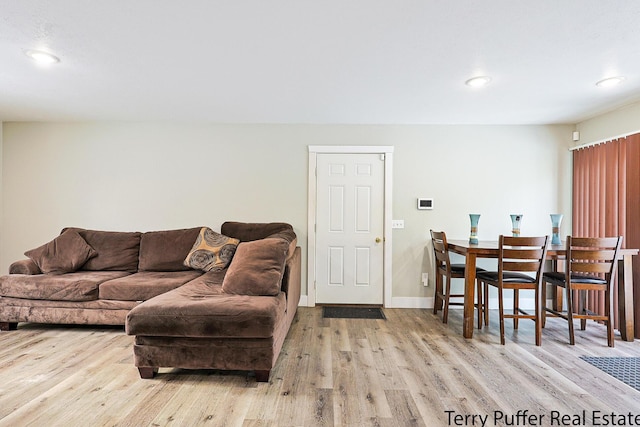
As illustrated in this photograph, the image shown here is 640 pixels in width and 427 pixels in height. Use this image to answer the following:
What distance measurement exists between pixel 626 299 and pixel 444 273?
A: 1.61m

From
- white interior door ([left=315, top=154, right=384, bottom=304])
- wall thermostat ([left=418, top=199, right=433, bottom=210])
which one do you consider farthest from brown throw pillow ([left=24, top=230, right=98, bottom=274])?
wall thermostat ([left=418, top=199, right=433, bottom=210])

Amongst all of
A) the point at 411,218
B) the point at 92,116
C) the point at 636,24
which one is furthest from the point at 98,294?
the point at 636,24

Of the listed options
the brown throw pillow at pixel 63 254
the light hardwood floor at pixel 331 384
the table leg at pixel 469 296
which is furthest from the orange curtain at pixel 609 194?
the brown throw pillow at pixel 63 254

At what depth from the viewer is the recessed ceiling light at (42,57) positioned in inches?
101

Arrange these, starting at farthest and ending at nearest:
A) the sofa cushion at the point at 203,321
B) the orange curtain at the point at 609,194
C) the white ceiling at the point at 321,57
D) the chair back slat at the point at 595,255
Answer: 1. the orange curtain at the point at 609,194
2. the chair back slat at the point at 595,255
3. the sofa cushion at the point at 203,321
4. the white ceiling at the point at 321,57

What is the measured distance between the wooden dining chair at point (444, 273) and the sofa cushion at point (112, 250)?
3.47 metres

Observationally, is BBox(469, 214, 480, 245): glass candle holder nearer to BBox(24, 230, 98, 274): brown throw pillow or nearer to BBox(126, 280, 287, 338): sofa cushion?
BBox(126, 280, 287, 338): sofa cushion

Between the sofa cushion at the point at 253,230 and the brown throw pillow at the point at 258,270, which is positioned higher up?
the sofa cushion at the point at 253,230

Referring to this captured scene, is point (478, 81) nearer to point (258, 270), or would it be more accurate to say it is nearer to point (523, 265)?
point (523, 265)

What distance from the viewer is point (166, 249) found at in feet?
13.6

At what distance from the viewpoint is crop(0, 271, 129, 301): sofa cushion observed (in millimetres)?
3508

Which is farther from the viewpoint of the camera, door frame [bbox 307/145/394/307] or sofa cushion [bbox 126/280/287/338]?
door frame [bbox 307/145/394/307]

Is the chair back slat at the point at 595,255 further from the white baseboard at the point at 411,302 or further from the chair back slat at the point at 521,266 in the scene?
the white baseboard at the point at 411,302

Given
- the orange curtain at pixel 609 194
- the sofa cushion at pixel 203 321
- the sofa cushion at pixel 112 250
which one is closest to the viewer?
the sofa cushion at pixel 203 321
